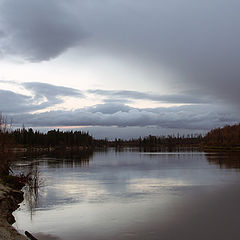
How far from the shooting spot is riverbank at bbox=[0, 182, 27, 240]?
50.0 feet

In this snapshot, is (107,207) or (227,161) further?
(227,161)

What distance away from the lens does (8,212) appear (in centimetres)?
2128

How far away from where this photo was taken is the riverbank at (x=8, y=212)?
15.2 meters

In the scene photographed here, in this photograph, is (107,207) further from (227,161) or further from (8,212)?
(227,161)

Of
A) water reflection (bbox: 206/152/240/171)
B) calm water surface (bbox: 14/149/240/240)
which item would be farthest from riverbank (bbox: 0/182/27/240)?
water reflection (bbox: 206/152/240/171)

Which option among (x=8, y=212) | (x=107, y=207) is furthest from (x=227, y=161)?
(x=8, y=212)

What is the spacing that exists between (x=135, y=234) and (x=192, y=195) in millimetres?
12151

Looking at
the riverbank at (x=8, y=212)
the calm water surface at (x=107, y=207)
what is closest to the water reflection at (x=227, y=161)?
the calm water surface at (x=107, y=207)

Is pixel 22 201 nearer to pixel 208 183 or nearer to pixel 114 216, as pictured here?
pixel 114 216

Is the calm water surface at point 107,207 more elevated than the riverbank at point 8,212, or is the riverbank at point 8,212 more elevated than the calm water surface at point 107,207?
the riverbank at point 8,212

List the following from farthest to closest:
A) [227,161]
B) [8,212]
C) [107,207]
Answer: [227,161], [107,207], [8,212]

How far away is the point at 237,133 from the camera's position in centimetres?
17625

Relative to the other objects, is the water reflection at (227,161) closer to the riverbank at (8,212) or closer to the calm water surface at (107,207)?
the calm water surface at (107,207)

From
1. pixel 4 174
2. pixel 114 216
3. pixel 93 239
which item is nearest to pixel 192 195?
pixel 114 216
